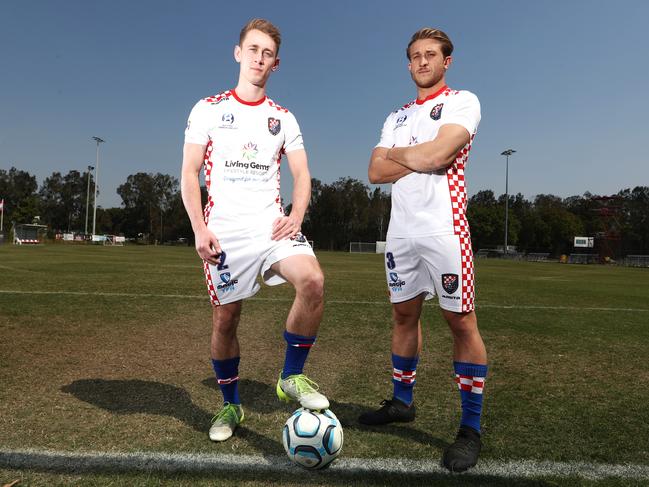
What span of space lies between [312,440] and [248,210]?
4.64 feet

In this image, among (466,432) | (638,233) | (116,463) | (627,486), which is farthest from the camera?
(638,233)

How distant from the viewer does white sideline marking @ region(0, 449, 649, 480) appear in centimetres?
256

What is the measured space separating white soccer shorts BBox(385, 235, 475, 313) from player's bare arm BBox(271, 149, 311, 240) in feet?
2.10

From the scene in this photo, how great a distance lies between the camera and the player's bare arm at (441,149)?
2953 mm

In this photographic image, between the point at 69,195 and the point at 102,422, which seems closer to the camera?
the point at 102,422

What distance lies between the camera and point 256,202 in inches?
125

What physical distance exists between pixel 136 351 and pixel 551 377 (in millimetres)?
4233

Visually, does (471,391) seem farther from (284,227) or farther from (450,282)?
(284,227)

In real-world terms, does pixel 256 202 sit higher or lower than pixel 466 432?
higher

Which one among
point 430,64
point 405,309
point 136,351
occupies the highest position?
point 430,64

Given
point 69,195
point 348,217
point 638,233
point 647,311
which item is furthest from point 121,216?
point 647,311

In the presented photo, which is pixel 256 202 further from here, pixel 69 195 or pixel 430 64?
pixel 69 195

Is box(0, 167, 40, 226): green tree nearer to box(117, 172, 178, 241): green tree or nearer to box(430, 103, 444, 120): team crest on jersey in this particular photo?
box(117, 172, 178, 241): green tree

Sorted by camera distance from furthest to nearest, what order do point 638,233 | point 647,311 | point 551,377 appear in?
point 638,233 → point 647,311 → point 551,377
